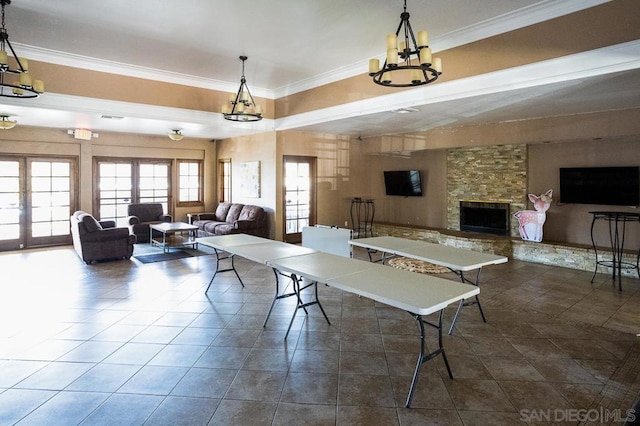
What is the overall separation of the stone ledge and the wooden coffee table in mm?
4720

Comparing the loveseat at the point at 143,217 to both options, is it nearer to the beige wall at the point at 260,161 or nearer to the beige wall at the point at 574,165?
the beige wall at the point at 260,161

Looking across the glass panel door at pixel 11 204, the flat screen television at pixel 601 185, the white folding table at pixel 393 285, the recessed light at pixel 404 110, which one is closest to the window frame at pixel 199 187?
the glass panel door at pixel 11 204

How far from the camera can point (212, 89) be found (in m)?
7.02

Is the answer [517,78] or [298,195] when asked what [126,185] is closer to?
[298,195]

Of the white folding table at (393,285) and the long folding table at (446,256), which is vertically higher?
the long folding table at (446,256)

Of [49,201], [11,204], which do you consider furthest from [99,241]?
[11,204]

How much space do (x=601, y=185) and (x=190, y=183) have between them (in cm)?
914

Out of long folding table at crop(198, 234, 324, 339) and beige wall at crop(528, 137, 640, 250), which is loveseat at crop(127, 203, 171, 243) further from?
beige wall at crop(528, 137, 640, 250)

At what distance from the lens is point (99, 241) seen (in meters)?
6.44

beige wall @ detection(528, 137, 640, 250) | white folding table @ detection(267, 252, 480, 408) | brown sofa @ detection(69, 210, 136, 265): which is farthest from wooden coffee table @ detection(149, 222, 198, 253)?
beige wall @ detection(528, 137, 640, 250)

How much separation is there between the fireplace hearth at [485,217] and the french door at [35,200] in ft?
28.7

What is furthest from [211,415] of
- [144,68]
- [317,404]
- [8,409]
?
[144,68]

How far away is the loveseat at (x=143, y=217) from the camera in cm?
864

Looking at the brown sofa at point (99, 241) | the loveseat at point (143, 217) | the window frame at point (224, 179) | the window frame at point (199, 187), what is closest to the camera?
the brown sofa at point (99, 241)
